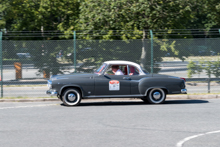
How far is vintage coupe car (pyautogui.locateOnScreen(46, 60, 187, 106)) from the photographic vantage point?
466 inches

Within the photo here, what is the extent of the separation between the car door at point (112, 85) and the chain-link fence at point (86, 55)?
535 cm

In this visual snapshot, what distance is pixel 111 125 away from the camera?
841cm

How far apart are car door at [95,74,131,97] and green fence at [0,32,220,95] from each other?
5.53 m

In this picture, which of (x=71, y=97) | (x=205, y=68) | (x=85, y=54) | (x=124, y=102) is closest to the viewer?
(x=71, y=97)

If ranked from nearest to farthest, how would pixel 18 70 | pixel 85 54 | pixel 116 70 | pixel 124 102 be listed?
pixel 116 70 → pixel 124 102 → pixel 18 70 → pixel 85 54

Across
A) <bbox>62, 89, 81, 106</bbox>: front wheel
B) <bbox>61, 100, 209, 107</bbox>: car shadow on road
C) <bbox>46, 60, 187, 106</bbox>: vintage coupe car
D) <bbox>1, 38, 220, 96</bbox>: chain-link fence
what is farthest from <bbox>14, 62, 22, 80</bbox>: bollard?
<bbox>62, 89, 81, 106</bbox>: front wheel

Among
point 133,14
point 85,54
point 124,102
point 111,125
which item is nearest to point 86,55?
Result: point 85,54

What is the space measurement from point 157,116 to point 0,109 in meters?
4.94

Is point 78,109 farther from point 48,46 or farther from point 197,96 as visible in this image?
point 48,46

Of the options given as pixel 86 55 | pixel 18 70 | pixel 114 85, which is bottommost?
pixel 114 85

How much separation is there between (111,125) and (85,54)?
32.1 feet

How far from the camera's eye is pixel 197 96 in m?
14.1

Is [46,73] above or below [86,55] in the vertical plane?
below

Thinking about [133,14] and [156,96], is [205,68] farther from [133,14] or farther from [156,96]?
[156,96]
